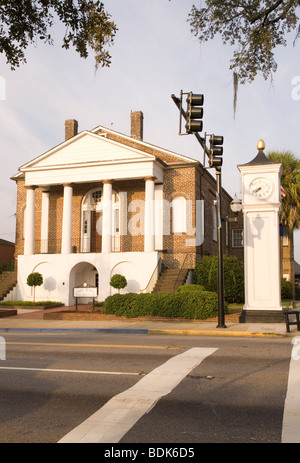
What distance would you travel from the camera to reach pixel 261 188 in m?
15.9

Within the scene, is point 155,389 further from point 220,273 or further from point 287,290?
point 287,290

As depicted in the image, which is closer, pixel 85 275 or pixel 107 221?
pixel 107 221

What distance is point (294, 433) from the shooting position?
4582 millimetres

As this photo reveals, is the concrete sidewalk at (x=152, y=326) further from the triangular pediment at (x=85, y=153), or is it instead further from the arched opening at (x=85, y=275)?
the triangular pediment at (x=85, y=153)

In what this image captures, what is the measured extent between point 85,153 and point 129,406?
72.0 ft

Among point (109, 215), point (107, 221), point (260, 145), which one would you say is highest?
point (260, 145)

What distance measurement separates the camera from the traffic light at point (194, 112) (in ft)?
32.7

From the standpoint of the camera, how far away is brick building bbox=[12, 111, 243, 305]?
24.4m

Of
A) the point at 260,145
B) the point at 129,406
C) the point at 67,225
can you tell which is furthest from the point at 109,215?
the point at 129,406

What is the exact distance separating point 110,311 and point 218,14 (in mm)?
12099

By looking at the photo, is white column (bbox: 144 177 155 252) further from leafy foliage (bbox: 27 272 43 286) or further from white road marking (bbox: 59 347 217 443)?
white road marking (bbox: 59 347 217 443)

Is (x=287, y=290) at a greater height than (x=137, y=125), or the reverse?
(x=137, y=125)
